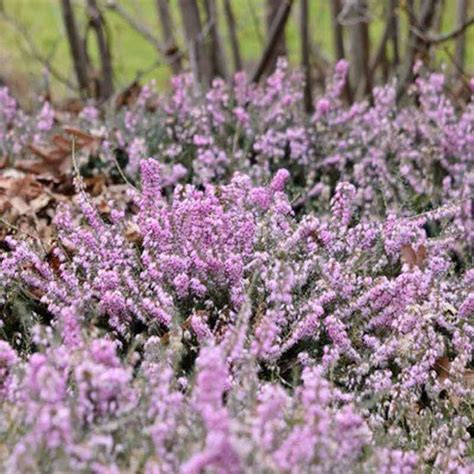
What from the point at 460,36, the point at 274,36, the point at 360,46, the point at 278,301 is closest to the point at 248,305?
the point at 278,301

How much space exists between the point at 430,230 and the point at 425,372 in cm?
123

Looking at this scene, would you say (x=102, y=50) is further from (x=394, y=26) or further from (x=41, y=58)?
(x=394, y=26)

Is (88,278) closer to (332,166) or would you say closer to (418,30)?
(332,166)

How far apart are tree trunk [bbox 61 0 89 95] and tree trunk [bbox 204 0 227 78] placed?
2.49ft

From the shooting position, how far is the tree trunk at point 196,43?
5305 millimetres

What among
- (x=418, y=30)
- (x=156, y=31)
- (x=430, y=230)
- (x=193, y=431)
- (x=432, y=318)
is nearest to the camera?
(x=193, y=431)

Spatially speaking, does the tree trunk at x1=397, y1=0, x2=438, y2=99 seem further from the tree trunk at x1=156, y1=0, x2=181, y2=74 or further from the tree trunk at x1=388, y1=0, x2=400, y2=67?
the tree trunk at x1=156, y1=0, x2=181, y2=74

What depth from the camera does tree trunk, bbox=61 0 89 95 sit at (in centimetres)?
553

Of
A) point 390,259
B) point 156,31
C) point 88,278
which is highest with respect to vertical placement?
point 88,278

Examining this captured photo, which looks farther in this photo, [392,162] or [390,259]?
[392,162]

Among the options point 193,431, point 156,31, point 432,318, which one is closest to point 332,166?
point 432,318

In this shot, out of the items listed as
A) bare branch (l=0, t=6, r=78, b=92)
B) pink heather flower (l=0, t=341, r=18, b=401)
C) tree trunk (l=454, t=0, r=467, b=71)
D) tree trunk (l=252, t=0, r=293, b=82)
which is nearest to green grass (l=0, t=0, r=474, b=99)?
bare branch (l=0, t=6, r=78, b=92)

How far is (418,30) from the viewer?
5.15 m

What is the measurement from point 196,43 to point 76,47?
2.53 feet
